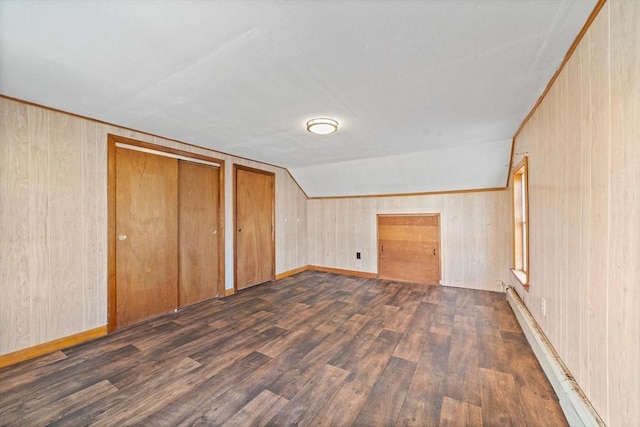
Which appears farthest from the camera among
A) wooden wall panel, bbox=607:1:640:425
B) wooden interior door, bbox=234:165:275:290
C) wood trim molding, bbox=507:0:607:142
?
wooden interior door, bbox=234:165:275:290

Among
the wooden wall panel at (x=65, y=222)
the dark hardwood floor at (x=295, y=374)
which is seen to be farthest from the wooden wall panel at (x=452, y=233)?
the wooden wall panel at (x=65, y=222)

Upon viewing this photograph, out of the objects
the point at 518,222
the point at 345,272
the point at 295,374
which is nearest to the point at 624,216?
the point at 295,374

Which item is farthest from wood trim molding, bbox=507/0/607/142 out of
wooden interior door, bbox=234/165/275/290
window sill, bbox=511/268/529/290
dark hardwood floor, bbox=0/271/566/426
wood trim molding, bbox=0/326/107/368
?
wood trim molding, bbox=0/326/107/368

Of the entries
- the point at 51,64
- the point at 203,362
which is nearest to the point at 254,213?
the point at 203,362

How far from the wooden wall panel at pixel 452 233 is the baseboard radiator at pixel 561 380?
151 cm

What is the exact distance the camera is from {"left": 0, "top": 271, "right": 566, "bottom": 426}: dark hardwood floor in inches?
59.8

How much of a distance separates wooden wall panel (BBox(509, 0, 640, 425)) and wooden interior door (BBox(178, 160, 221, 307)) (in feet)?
12.4

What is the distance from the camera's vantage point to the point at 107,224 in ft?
8.52

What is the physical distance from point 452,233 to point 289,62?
3.75m

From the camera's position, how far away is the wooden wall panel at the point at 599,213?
0.95 m

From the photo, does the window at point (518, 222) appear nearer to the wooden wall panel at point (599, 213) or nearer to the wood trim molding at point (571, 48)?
the wood trim molding at point (571, 48)

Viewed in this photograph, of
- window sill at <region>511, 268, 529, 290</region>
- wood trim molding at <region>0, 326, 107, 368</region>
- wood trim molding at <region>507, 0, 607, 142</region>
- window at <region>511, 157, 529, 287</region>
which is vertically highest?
wood trim molding at <region>507, 0, 607, 142</region>

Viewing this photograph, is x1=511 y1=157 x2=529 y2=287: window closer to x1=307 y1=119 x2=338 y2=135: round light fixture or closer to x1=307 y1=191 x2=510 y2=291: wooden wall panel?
x1=307 y1=191 x2=510 y2=291: wooden wall panel

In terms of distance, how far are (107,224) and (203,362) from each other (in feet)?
5.81
